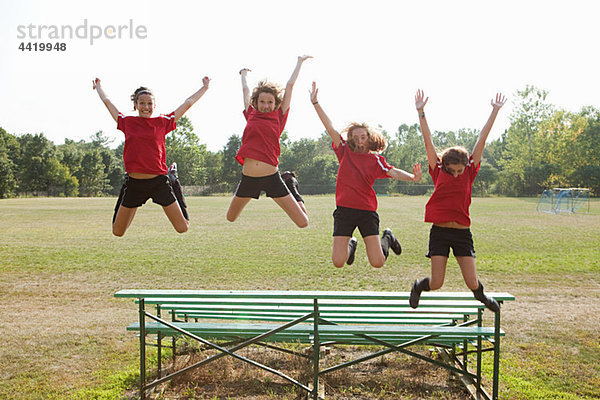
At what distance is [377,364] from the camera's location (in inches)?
400

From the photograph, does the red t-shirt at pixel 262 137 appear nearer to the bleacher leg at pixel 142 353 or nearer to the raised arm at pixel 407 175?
the raised arm at pixel 407 175

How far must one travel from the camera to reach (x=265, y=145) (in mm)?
5297

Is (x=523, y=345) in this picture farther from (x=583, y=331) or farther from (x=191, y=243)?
(x=191, y=243)

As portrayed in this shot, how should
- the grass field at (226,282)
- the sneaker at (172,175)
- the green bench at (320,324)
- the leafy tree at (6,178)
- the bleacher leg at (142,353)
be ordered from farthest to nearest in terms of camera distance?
the leafy tree at (6,178) → the grass field at (226,282) → the bleacher leg at (142,353) → the green bench at (320,324) → the sneaker at (172,175)

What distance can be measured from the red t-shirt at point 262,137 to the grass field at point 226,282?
5948mm

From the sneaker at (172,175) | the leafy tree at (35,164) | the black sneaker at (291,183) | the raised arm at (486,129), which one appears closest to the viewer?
the raised arm at (486,129)

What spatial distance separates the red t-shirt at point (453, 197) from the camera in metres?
5.05

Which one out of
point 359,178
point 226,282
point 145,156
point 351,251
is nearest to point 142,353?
point 145,156

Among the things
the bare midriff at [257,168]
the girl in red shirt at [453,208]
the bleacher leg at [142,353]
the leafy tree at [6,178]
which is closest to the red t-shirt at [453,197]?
the girl in red shirt at [453,208]

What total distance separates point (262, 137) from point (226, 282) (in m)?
11.7

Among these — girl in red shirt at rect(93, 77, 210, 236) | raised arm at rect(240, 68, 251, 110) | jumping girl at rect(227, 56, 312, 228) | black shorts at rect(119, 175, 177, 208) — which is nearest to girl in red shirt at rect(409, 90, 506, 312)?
jumping girl at rect(227, 56, 312, 228)

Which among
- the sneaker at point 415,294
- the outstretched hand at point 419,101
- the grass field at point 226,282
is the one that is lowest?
the grass field at point 226,282

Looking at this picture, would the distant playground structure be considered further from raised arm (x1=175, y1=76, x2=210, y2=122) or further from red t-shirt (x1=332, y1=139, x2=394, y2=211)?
raised arm (x1=175, y1=76, x2=210, y2=122)

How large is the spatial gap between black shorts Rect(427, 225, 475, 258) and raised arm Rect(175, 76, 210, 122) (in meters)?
2.88
